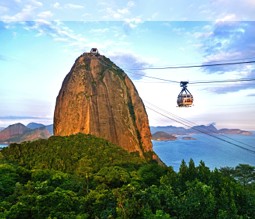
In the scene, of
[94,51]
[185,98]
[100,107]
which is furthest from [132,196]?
[94,51]

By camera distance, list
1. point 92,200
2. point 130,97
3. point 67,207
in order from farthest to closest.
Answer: point 130,97 → point 92,200 → point 67,207

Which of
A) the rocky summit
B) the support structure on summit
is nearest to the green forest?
the rocky summit

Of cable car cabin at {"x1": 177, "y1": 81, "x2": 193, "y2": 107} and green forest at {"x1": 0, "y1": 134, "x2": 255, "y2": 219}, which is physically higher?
cable car cabin at {"x1": 177, "y1": 81, "x2": 193, "y2": 107}

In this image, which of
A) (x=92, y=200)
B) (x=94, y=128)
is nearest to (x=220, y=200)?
(x=92, y=200)

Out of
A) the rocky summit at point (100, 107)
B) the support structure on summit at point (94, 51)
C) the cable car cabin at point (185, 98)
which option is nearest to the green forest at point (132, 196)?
the cable car cabin at point (185, 98)

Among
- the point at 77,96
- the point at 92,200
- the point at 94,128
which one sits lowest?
the point at 92,200

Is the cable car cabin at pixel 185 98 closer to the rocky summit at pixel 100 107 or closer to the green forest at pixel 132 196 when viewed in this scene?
the green forest at pixel 132 196

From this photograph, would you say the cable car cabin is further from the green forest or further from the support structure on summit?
the support structure on summit

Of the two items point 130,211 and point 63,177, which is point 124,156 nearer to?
point 63,177
